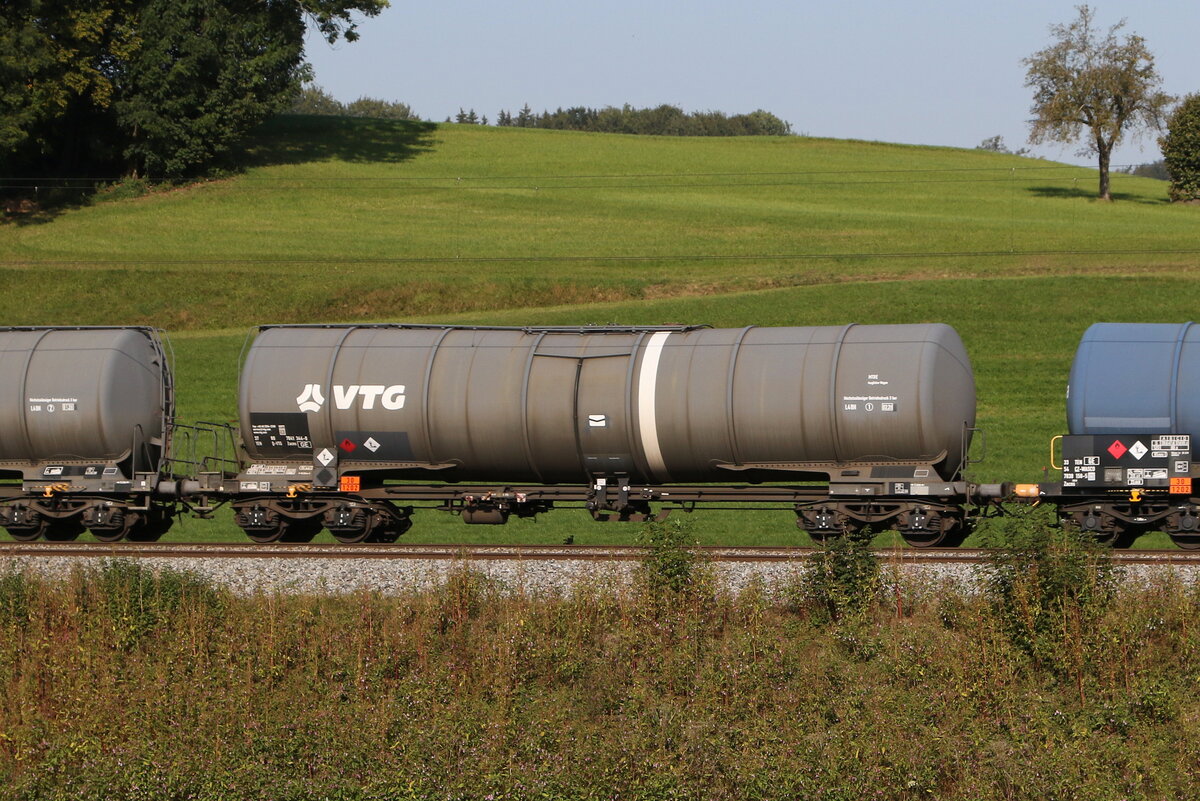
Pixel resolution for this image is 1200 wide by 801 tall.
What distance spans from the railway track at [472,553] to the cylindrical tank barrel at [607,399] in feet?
5.50

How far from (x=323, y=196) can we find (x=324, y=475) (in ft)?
157

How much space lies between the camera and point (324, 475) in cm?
2098

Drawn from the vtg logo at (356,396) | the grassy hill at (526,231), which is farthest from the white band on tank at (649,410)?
the grassy hill at (526,231)

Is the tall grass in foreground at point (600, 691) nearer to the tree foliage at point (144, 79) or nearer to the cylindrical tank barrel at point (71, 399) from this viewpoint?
the cylindrical tank barrel at point (71, 399)

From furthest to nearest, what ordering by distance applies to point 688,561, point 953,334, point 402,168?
point 402,168, point 953,334, point 688,561

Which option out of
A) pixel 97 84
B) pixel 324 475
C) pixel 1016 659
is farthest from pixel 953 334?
pixel 97 84

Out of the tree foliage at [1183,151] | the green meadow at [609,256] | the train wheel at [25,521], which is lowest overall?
the train wheel at [25,521]

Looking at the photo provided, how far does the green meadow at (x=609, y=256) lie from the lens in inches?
1532

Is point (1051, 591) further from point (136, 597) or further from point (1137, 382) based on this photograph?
point (136, 597)

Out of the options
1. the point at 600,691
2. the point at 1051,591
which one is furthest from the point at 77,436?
the point at 1051,591

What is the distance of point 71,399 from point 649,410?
1024cm

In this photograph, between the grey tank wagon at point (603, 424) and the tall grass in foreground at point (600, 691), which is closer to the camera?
the tall grass in foreground at point (600, 691)

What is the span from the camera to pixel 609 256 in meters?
53.5

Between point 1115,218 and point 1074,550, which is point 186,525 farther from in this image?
point 1115,218
